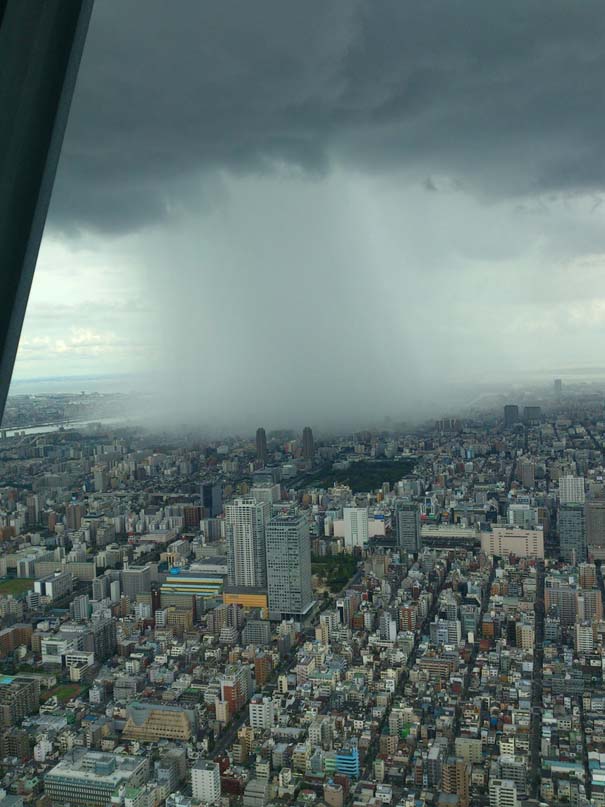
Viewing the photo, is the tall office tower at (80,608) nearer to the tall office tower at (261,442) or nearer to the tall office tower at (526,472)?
the tall office tower at (261,442)

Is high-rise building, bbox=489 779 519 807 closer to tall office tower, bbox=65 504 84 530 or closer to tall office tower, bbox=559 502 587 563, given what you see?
tall office tower, bbox=559 502 587 563

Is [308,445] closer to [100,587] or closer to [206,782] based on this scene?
[100,587]

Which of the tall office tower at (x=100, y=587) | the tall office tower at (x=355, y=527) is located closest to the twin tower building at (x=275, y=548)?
the tall office tower at (x=355, y=527)

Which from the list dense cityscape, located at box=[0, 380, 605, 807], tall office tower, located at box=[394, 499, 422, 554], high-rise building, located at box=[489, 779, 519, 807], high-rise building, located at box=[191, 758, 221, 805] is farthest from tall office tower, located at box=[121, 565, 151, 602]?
high-rise building, located at box=[489, 779, 519, 807]

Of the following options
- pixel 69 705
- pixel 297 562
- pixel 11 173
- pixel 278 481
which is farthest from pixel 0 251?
pixel 278 481

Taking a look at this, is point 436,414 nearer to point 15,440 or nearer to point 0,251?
point 15,440

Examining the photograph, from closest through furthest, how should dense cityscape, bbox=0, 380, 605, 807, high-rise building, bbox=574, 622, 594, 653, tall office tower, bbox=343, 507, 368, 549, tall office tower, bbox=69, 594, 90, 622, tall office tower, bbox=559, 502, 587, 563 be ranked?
dense cityscape, bbox=0, 380, 605, 807
high-rise building, bbox=574, 622, 594, 653
tall office tower, bbox=69, 594, 90, 622
tall office tower, bbox=559, 502, 587, 563
tall office tower, bbox=343, 507, 368, 549

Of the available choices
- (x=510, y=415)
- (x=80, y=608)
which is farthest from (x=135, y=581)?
(x=510, y=415)
